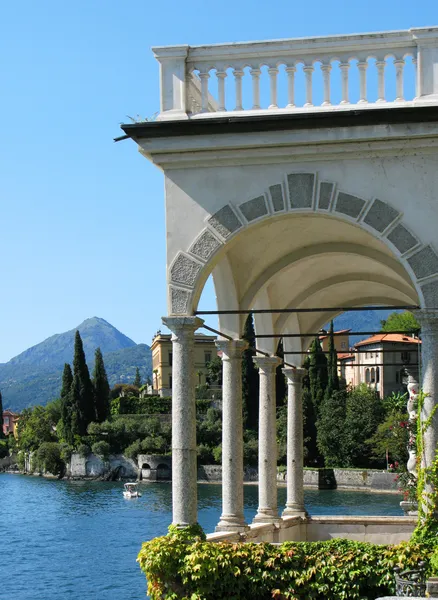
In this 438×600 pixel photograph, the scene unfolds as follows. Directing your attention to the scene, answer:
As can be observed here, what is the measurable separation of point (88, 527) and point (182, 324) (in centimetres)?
4894

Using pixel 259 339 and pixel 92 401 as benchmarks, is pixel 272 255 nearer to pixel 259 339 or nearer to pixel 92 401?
pixel 259 339

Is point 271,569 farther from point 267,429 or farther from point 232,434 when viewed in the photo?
point 267,429

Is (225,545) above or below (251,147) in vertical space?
below

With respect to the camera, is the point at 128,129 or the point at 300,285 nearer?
the point at 128,129

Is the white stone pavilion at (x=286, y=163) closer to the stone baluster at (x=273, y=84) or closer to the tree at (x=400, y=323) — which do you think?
the stone baluster at (x=273, y=84)

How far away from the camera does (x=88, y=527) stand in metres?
58.2

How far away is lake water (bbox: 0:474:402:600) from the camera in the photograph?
3812 centimetres

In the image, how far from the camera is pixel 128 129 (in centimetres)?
1143

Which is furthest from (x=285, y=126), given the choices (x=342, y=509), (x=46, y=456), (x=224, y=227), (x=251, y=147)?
(x=46, y=456)

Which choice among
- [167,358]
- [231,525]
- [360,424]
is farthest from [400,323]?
[231,525]

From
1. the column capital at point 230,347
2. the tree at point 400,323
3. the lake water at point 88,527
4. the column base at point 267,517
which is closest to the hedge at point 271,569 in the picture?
the column capital at point 230,347

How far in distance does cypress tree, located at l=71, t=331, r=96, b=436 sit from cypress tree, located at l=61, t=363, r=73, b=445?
31.2 inches

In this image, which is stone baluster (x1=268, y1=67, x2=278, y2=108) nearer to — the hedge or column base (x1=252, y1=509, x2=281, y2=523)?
the hedge

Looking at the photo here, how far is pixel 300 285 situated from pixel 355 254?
8.93 feet
